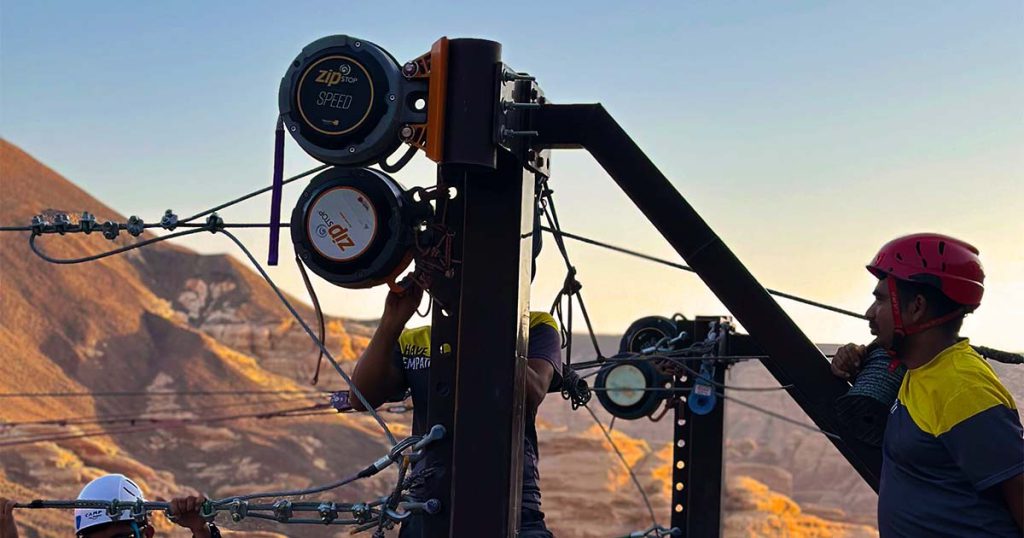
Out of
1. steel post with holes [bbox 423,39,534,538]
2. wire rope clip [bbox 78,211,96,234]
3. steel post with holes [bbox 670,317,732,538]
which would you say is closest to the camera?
steel post with holes [bbox 423,39,534,538]

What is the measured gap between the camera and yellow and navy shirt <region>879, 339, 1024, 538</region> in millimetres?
3520

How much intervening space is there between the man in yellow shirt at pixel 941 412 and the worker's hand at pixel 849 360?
27 cm

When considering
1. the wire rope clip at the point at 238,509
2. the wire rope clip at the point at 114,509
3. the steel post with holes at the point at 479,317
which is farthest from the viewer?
the wire rope clip at the point at 114,509

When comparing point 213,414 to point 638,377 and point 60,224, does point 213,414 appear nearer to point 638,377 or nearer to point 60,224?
point 638,377

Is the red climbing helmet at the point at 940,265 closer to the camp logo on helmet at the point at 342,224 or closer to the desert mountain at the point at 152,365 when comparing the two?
the camp logo on helmet at the point at 342,224

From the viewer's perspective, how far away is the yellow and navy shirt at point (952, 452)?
3.52m

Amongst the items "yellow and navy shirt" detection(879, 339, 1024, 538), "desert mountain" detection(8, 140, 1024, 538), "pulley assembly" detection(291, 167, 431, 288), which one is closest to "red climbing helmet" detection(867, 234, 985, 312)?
"yellow and navy shirt" detection(879, 339, 1024, 538)

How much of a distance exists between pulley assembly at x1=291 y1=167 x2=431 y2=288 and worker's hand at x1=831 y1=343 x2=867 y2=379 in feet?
5.08

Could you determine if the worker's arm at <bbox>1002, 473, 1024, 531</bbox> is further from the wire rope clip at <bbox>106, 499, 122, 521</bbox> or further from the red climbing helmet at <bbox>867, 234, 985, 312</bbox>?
the wire rope clip at <bbox>106, 499, 122, 521</bbox>

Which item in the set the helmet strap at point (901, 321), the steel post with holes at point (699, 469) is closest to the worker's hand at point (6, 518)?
the helmet strap at point (901, 321)

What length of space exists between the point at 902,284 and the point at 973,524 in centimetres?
79

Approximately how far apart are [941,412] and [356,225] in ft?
6.20

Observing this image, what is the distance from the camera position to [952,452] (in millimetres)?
3588

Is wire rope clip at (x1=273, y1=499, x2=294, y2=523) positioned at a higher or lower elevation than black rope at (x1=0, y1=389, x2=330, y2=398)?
lower
